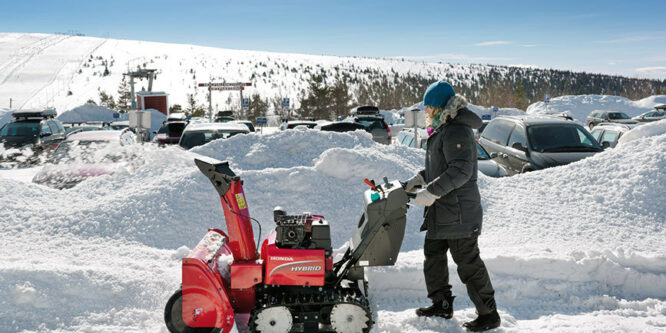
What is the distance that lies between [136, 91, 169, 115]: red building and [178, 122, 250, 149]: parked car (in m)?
25.5

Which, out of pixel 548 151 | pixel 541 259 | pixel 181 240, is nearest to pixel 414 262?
pixel 541 259

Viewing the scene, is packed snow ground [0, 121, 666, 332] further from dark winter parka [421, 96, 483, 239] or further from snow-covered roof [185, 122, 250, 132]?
snow-covered roof [185, 122, 250, 132]

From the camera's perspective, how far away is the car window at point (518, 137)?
9.57m

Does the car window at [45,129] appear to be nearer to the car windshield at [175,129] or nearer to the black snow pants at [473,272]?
the car windshield at [175,129]

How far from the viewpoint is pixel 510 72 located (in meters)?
99.8

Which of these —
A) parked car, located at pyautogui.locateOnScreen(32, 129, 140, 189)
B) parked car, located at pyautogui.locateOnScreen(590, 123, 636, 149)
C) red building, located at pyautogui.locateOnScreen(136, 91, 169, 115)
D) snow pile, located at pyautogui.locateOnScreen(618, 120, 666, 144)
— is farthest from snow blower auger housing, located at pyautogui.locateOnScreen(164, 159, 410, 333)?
red building, located at pyautogui.locateOnScreen(136, 91, 169, 115)

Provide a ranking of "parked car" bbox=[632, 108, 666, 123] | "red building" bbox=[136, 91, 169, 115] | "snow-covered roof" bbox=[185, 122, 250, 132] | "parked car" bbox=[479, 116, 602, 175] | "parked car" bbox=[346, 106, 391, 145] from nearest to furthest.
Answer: "parked car" bbox=[479, 116, 602, 175], "snow-covered roof" bbox=[185, 122, 250, 132], "parked car" bbox=[346, 106, 391, 145], "parked car" bbox=[632, 108, 666, 123], "red building" bbox=[136, 91, 169, 115]

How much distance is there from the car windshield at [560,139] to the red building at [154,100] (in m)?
31.4

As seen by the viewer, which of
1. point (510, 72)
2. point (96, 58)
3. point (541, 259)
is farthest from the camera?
point (510, 72)

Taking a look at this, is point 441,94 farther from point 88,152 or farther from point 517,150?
point 88,152

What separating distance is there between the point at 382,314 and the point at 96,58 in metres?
90.7

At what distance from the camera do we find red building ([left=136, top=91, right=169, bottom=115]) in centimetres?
3553

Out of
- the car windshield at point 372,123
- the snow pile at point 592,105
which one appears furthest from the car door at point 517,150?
the snow pile at point 592,105

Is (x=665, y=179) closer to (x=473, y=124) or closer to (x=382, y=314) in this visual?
(x=473, y=124)
